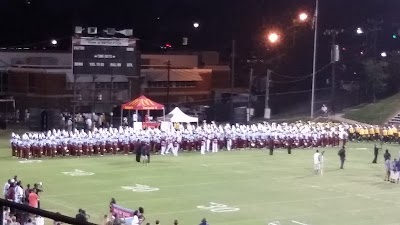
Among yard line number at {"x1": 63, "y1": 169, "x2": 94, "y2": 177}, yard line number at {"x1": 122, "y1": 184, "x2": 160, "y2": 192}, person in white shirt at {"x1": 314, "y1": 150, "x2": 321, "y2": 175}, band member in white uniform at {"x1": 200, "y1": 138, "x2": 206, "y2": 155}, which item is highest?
band member in white uniform at {"x1": 200, "y1": 138, "x2": 206, "y2": 155}

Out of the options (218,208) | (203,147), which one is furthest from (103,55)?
(218,208)

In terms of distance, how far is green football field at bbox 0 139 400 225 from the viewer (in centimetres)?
1989

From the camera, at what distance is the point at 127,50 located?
127ft

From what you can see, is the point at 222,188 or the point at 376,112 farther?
the point at 376,112

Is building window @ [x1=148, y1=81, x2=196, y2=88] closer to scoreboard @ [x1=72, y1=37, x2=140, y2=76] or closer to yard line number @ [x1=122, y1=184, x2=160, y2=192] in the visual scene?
scoreboard @ [x1=72, y1=37, x2=140, y2=76]

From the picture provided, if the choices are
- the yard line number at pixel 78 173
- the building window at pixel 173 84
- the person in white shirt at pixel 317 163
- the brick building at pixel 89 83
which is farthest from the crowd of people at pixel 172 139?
the building window at pixel 173 84

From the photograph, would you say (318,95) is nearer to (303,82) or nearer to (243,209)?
(303,82)

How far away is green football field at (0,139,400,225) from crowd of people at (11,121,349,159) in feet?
3.27

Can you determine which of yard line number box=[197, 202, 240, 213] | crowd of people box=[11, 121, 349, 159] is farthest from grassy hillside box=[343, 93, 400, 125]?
yard line number box=[197, 202, 240, 213]

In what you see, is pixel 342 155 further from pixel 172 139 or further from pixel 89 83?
pixel 89 83

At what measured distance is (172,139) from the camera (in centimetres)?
3562

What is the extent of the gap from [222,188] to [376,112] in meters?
29.7

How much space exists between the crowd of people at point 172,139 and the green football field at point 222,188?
39.3 inches

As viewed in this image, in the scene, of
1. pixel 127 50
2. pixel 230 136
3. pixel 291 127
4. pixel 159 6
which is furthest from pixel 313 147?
pixel 159 6
